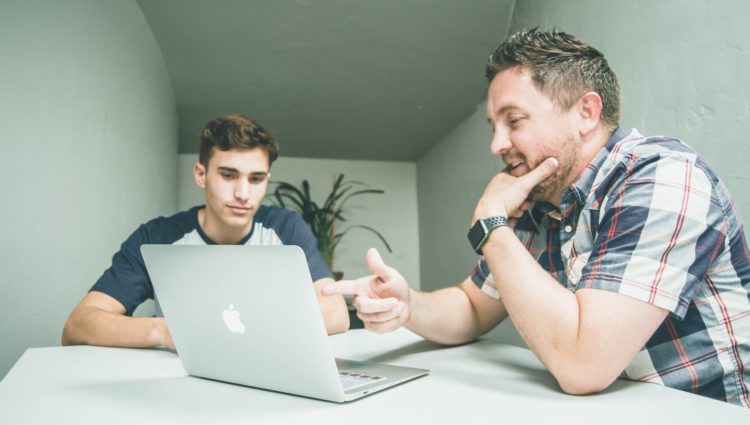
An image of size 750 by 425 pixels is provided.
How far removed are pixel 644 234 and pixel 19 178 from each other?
60.0 inches

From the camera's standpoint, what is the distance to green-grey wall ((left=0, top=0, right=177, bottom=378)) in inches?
53.2

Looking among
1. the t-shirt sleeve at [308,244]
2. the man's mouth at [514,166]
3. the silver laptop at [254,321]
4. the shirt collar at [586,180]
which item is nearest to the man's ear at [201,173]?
the t-shirt sleeve at [308,244]

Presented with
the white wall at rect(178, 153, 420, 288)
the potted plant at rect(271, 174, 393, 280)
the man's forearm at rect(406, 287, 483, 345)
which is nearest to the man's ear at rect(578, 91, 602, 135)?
the man's forearm at rect(406, 287, 483, 345)

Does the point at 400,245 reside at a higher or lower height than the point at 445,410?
higher

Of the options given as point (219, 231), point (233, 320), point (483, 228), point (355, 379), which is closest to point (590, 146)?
point (483, 228)

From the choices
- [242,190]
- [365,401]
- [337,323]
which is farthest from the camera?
[242,190]

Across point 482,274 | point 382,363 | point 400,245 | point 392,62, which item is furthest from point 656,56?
point 400,245

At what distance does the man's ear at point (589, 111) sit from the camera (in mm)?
1181

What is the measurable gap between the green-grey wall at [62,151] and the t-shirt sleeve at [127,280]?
15 cm

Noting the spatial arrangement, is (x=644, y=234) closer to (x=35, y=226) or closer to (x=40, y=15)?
(x=35, y=226)

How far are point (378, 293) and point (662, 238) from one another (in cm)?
53

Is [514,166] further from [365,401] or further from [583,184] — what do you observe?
[365,401]

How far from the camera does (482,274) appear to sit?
1315 mm

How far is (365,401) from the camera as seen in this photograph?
757mm
